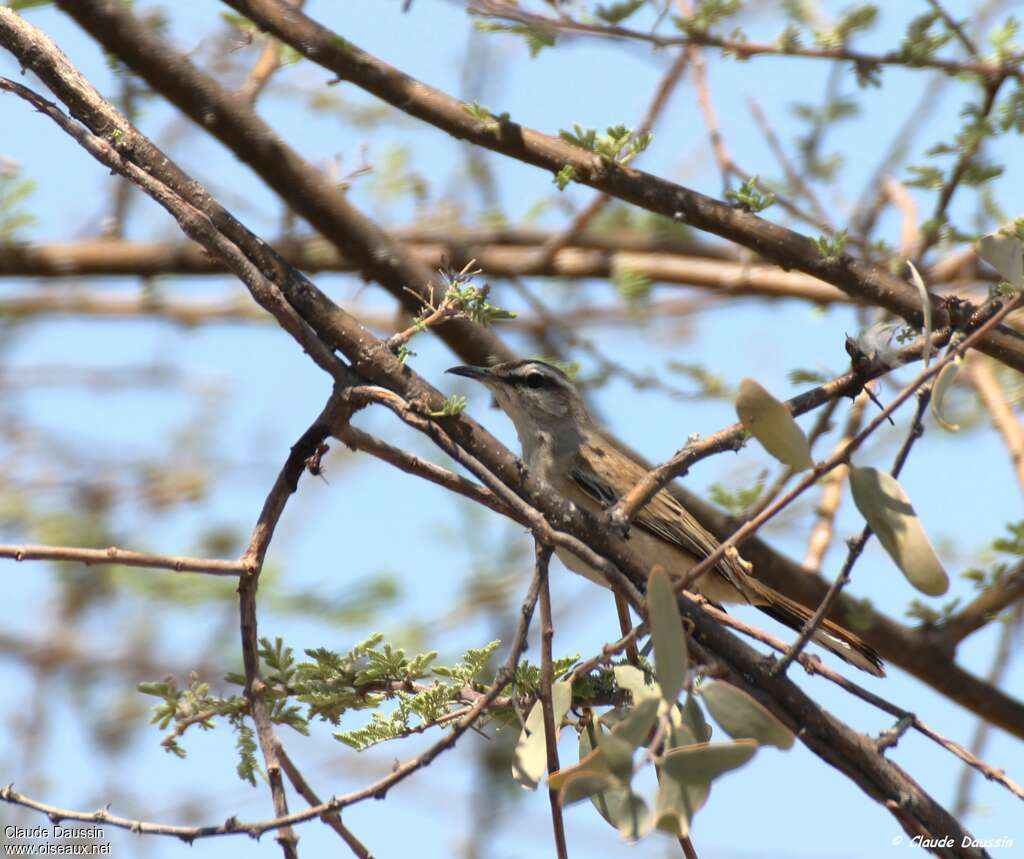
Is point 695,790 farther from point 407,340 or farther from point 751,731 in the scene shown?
point 407,340

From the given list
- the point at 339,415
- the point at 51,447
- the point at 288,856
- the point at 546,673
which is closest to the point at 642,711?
the point at 546,673

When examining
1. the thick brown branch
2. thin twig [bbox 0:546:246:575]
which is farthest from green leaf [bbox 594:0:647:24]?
thin twig [bbox 0:546:246:575]

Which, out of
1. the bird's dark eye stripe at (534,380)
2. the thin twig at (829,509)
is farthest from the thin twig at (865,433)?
the bird's dark eye stripe at (534,380)

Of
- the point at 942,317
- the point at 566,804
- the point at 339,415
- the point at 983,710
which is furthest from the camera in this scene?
the point at 983,710

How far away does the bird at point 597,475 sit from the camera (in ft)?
15.4

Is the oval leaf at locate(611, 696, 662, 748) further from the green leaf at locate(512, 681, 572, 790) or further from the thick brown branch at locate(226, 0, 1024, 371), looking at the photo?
the thick brown branch at locate(226, 0, 1024, 371)

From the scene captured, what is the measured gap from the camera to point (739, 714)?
1903 millimetres

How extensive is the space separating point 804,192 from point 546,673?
336cm

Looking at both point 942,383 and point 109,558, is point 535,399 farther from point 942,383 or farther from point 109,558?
point 942,383

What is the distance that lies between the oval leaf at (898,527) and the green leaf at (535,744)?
0.70 meters

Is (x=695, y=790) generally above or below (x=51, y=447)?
below

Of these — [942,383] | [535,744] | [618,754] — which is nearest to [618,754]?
[618,754]

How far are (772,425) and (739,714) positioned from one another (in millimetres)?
507

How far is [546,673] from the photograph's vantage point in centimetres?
227
